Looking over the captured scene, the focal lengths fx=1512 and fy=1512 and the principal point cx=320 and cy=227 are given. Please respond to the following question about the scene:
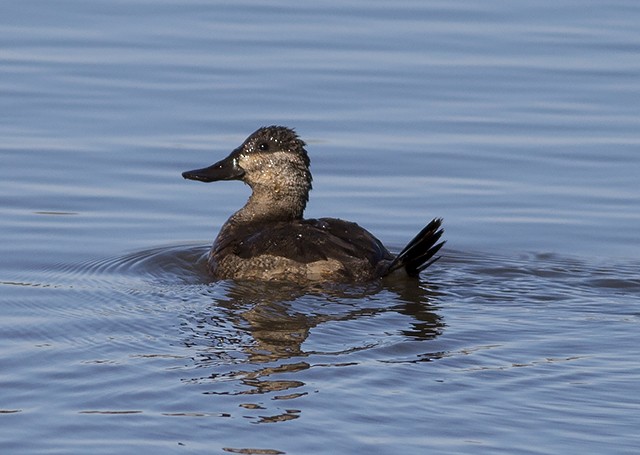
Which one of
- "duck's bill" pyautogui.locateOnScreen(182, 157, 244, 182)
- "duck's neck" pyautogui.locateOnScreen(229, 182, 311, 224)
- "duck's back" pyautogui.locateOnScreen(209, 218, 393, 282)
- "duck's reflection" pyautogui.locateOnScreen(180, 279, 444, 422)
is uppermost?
"duck's bill" pyautogui.locateOnScreen(182, 157, 244, 182)

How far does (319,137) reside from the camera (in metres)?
12.1

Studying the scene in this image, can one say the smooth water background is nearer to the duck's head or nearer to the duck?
the duck

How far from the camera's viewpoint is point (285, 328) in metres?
7.92

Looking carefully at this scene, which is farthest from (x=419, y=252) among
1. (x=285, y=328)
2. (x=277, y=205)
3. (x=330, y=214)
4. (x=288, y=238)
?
(x=330, y=214)

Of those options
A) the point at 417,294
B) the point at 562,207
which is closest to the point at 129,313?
the point at 417,294

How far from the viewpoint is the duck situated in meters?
8.79

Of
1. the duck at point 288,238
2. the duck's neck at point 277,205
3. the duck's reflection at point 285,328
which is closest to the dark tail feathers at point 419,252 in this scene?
the duck at point 288,238

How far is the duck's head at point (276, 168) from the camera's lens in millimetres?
9711

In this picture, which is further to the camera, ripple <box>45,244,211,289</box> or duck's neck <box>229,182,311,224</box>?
duck's neck <box>229,182,311,224</box>

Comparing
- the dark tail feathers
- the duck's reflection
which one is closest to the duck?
the dark tail feathers

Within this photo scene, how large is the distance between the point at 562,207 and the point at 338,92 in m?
3.04

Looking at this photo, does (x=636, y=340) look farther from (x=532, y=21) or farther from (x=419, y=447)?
(x=532, y=21)

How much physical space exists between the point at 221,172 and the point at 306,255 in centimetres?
143

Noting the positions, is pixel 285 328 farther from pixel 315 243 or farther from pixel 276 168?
pixel 276 168
